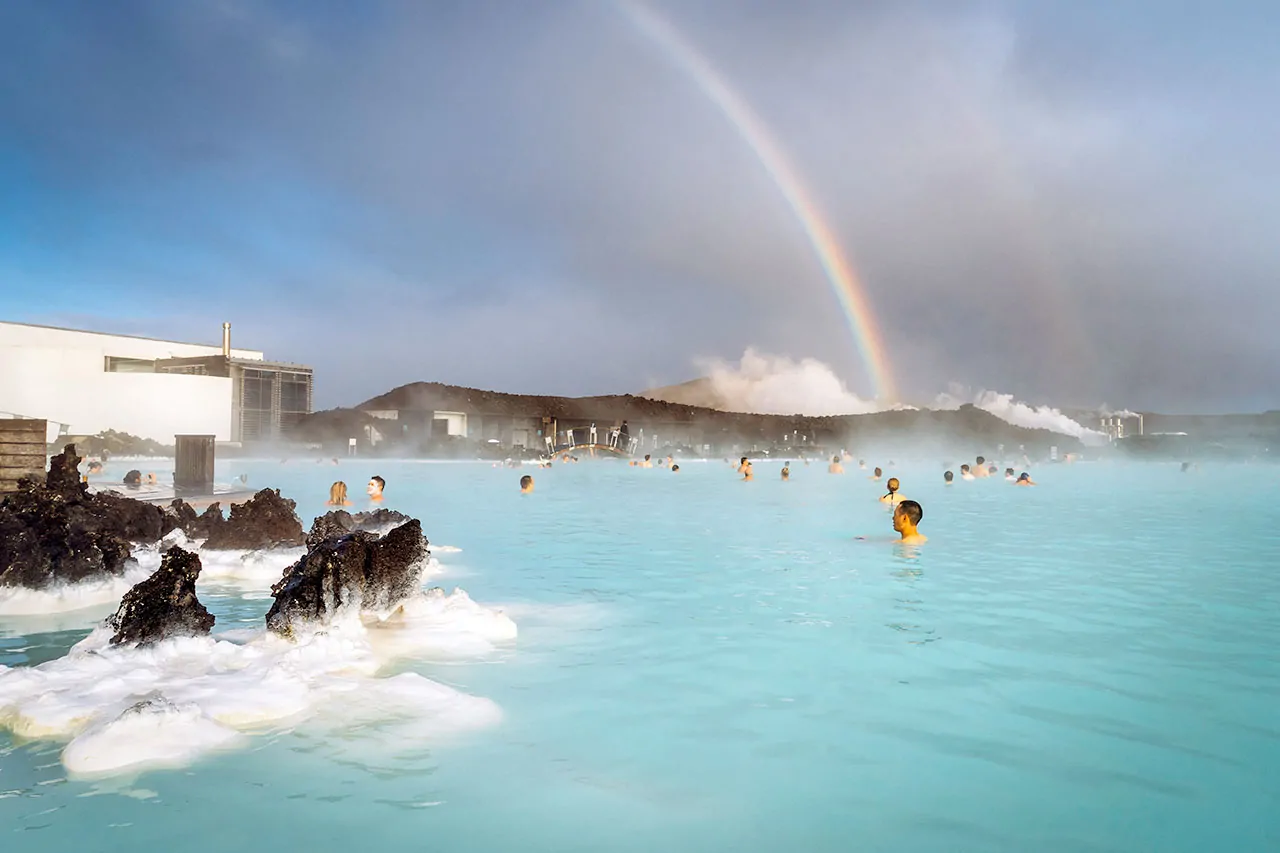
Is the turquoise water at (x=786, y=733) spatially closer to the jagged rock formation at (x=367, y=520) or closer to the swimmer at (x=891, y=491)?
the jagged rock formation at (x=367, y=520)

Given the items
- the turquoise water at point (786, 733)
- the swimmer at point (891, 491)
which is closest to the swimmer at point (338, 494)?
the turquoise water at point (786, 733)

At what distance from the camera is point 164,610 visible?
557 centimetres

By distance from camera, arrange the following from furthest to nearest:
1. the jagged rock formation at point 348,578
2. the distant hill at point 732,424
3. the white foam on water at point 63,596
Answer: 1. the distant hill at point 732,424
2. the white foam on water at point 63,596
3. the jagged rock formation at point 348,578

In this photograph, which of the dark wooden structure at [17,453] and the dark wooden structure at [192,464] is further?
the dark wooden structure at [192,464]

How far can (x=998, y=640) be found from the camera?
6.70 metres

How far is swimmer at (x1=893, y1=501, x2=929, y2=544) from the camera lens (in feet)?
40.8

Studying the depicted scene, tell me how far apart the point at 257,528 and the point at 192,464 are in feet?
25.4

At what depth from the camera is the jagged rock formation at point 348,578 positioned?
602 centimetres

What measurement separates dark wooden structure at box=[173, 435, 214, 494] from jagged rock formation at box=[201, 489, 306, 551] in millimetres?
6864

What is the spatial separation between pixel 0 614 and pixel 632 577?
5.89 metres

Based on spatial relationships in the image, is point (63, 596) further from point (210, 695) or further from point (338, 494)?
point (338, 494)

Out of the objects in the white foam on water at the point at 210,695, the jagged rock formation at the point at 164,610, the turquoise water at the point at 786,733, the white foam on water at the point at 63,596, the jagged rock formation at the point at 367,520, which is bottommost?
the turquoise water at the point at 786,733

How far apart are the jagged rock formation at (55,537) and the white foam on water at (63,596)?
0.06 meters

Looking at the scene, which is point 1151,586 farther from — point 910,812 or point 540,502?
point 540,502
